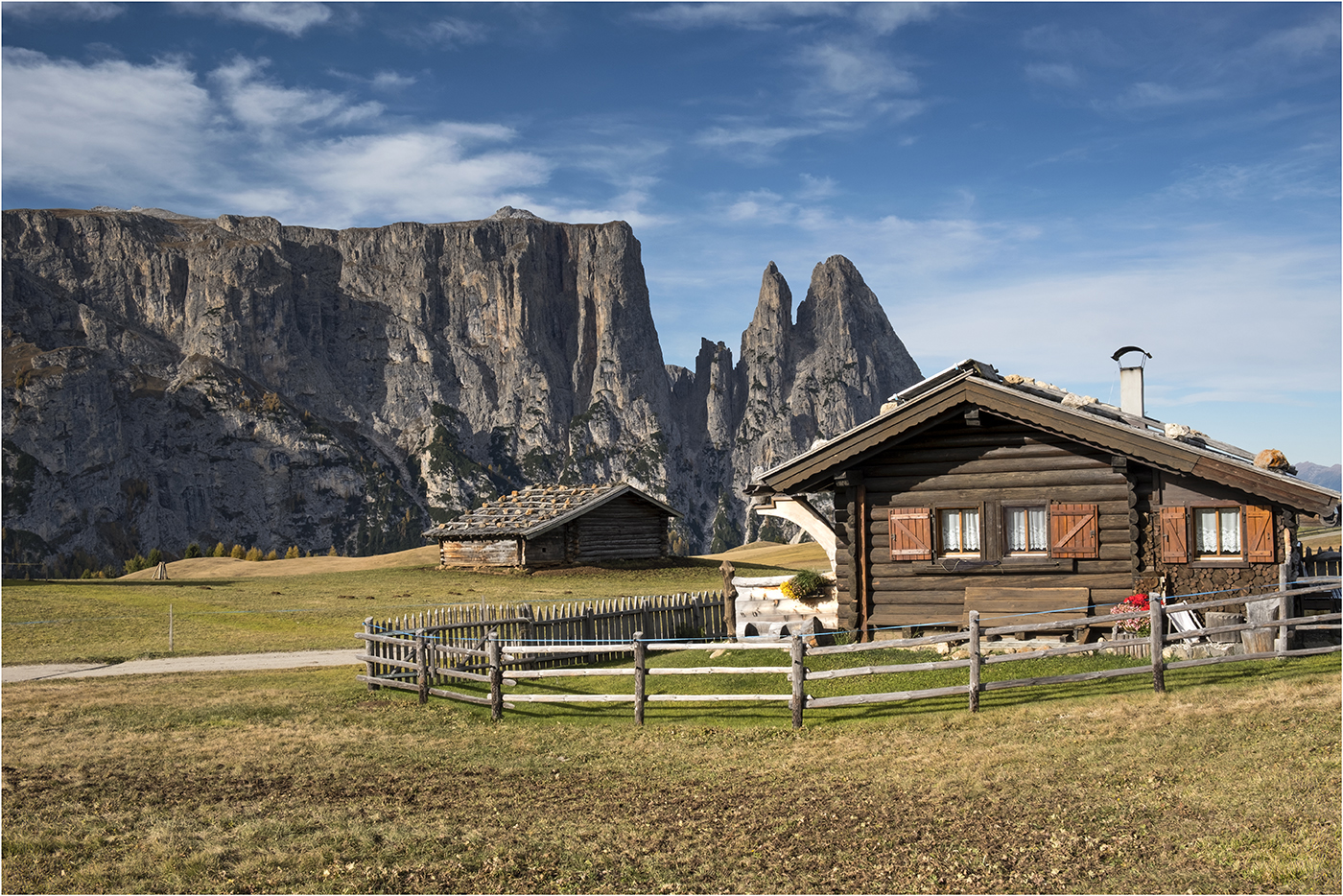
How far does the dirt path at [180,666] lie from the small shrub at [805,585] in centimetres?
904

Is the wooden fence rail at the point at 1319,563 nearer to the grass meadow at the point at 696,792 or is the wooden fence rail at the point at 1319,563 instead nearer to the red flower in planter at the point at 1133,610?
the red flower in planter at the point at 1133,610

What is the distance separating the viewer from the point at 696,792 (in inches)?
401

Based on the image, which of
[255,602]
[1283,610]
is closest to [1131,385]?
[1283,610]

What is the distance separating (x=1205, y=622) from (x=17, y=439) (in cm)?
20229

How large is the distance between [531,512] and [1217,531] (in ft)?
116

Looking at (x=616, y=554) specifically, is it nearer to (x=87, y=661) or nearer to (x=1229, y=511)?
(x=87, y=661)

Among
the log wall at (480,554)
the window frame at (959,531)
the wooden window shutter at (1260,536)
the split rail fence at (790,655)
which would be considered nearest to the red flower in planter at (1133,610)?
the split rail fence at (790,655)

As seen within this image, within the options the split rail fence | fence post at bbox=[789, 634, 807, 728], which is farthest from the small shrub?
fence post at bbox=[789, 634, 807, 728]

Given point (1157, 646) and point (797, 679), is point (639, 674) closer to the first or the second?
point (797, 679)

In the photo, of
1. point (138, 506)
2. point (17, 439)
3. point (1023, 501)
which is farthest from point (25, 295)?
point (1023, 501)

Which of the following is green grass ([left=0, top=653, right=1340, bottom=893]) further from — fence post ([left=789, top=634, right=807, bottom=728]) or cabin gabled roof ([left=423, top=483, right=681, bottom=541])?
cabin gabled roof ([left=423, top=483, right=681, bottom=541])

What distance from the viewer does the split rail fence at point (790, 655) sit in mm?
12906

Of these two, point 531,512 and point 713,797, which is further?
point 531,512

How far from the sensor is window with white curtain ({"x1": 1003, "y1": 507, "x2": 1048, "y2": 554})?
56.9 feet
